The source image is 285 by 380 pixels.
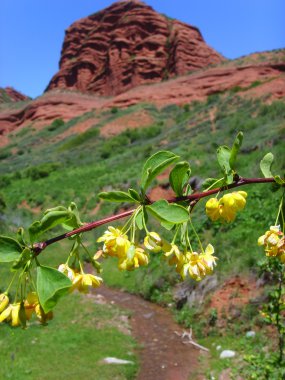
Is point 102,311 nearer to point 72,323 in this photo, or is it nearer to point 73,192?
point 72,323

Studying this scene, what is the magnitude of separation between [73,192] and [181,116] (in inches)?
480

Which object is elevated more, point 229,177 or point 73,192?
point 229,177

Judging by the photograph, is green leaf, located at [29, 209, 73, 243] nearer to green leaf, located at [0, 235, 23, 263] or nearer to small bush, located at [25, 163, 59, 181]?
green leaf, located at [0, 235, 23, 263]

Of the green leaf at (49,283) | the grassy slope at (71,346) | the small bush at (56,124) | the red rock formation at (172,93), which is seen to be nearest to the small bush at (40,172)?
the red rock formation at (172,93)

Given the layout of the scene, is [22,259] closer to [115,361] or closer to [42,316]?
[42,316]

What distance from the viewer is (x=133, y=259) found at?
2.71 ft

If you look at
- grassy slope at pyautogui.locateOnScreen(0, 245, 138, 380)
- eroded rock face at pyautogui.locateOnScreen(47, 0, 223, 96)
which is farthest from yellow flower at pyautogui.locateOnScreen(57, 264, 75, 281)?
eroded rock face at pyautogui.locateOnScreen(47, 0, 223, 96)

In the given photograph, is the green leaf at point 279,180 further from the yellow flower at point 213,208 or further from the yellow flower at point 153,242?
the yellow flower at point 153,242

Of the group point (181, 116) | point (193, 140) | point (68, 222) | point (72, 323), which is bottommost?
point (72, 323)

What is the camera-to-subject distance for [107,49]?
167 feet

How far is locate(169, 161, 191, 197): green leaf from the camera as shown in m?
0.81

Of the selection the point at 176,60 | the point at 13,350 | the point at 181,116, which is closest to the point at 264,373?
the point at 13,350

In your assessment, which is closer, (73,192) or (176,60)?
A: (73,192)

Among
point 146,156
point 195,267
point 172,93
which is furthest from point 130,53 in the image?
point 195,267
